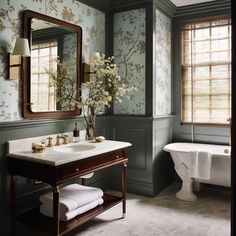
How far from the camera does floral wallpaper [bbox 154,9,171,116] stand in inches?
140

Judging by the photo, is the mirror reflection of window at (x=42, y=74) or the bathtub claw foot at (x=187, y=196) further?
the bathtub claw foot at (x=187, y=196)

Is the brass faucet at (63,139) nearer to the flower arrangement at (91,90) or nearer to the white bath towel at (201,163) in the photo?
the flower arrangement at (91,90)

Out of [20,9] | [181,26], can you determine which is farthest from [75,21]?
[181,26]

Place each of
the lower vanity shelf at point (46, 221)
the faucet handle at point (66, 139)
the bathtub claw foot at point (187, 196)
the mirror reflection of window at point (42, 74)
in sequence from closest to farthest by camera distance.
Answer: the lower vanity shelf at point (46, 221), the mirror reflection of window at point (42, 74), the faucet handle at point (66, 139), the bathtub claw foot at point (187, 196)

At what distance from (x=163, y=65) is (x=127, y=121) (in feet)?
3.00

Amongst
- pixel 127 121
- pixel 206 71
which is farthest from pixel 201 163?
pixel 206 71

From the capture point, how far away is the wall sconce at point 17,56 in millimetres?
2211

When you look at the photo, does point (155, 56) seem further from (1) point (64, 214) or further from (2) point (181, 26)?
(1) point (64, 214)

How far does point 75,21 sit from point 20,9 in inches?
28.7

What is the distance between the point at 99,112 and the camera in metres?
3.46

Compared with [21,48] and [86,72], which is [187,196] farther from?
[21,48]

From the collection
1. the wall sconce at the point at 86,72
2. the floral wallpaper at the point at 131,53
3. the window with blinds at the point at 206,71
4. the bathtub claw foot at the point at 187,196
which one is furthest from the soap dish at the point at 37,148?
the window with blinds at the point at 206,71

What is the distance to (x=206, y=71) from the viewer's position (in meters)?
3.77

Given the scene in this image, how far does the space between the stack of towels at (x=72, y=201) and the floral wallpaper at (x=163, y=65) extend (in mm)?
1410
